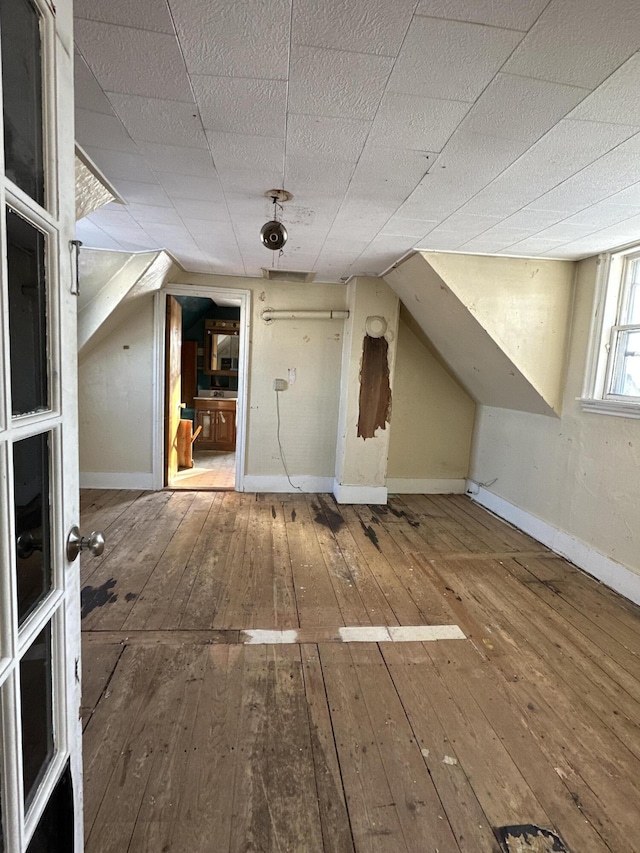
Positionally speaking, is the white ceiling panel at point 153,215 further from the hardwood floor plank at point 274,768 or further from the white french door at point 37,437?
the hardwood floor plank at point 274,768

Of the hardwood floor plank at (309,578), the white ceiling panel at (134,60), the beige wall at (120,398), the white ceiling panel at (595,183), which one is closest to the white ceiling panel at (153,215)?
the white ceiling panel at (134,60)

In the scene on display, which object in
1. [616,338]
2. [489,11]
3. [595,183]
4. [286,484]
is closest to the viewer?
[489,11]

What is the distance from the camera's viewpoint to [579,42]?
1.11 metres

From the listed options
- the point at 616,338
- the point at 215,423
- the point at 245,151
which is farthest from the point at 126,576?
the point at 215,423

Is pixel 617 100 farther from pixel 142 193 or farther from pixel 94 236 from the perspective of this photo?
pixel 94 236

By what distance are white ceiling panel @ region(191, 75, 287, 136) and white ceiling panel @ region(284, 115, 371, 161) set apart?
2.4 inches

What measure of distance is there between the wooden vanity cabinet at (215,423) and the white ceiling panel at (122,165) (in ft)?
14.5

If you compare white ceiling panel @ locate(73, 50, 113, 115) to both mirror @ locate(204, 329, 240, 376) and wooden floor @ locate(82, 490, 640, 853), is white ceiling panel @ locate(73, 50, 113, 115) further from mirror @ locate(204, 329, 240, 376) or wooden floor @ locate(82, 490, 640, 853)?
mirror @ locate(204, 329, 240, 376)

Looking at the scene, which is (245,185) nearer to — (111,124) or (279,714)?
(111,124)

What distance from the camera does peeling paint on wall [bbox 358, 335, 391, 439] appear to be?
3910 mm

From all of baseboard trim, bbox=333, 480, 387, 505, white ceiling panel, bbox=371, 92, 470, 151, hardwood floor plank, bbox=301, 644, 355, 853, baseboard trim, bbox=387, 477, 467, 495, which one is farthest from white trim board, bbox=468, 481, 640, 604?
white ceiling panel, bbox=371, 92, 470, 151

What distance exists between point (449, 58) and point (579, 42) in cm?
34

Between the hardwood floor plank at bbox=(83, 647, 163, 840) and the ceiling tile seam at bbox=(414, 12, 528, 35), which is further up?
the ceiling tile seam at bbox=(414, 12, 528, 35)

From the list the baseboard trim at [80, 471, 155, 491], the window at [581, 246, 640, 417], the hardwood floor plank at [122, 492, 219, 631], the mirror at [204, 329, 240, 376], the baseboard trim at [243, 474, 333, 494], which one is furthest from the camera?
the mirror at [204, 329, 240, 376]
